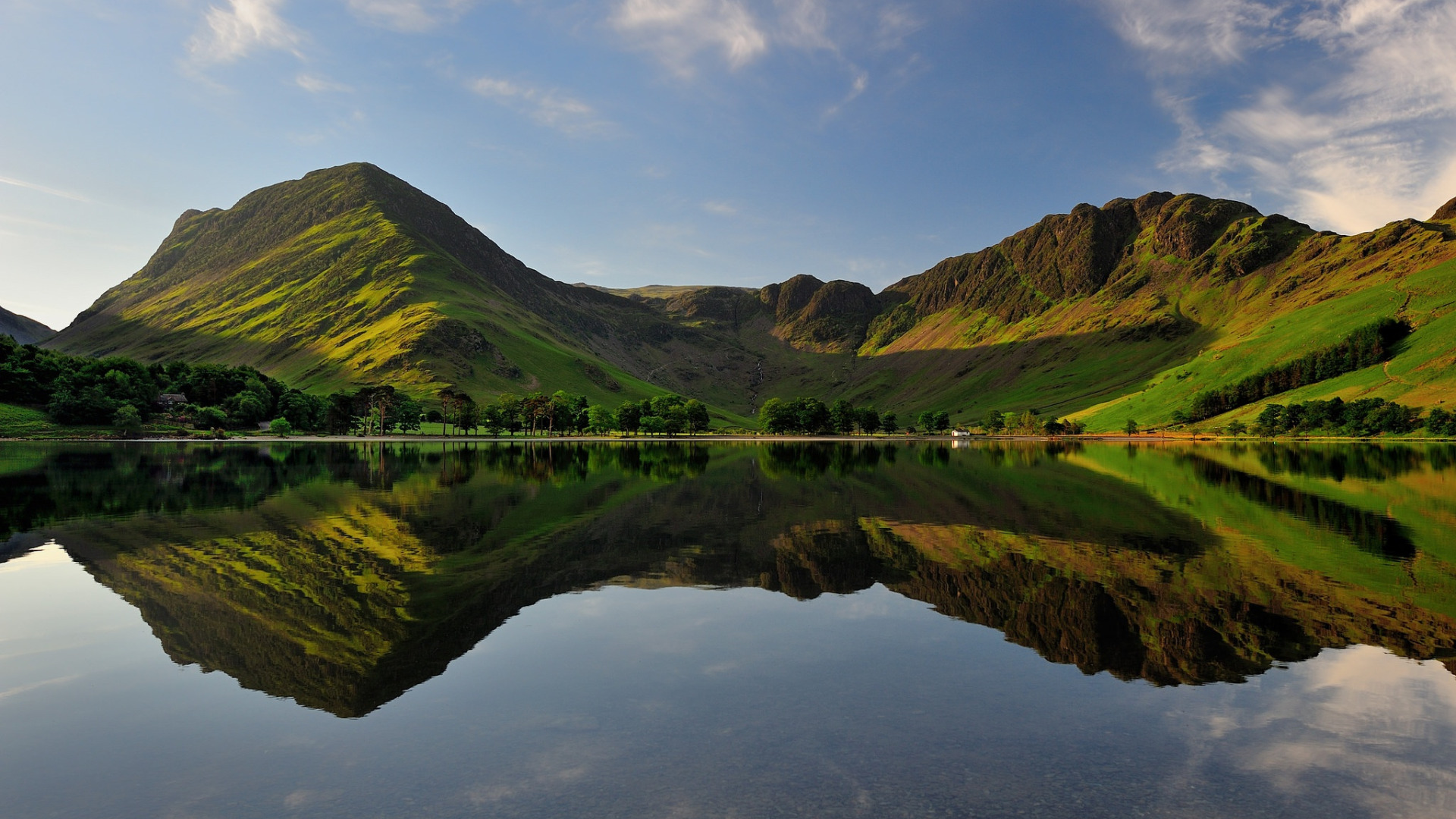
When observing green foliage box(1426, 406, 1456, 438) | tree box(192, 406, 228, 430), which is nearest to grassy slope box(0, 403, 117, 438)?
tree box(192, 406, 228, 430)

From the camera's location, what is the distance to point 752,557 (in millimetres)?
29797

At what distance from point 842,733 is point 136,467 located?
94.9 m

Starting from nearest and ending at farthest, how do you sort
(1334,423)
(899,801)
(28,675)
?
(899,801) → (28,675) → (1334,423)

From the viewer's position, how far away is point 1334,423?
618 feet

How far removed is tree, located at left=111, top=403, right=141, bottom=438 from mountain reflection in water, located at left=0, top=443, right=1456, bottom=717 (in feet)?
439

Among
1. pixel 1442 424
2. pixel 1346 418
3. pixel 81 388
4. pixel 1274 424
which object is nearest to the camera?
pixel 1442 424

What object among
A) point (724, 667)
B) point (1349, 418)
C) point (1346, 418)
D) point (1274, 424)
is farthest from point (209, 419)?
point (1346, 418)

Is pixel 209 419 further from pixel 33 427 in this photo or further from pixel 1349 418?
pixel 1349 418

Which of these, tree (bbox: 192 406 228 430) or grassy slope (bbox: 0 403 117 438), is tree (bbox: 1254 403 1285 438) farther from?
grassy slope (bbox: 0 403 117 438)

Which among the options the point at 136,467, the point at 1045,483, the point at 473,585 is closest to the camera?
the point at 473,585

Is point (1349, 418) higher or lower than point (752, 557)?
higher

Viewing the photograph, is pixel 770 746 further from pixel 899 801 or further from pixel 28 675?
pixel 28 675

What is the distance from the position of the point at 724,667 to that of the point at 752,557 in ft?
44.5

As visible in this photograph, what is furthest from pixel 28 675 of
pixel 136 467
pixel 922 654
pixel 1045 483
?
pixel 136 467
